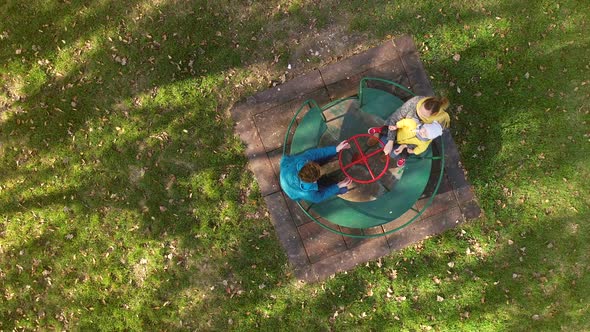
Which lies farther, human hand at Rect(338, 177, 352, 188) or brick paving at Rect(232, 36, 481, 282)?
brick paving at Rect(232, 36, 481, 282)

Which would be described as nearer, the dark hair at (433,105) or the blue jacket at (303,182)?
the dark hair at (433,105)

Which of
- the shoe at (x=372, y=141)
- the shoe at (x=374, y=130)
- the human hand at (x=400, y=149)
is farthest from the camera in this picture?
the shoe at (x=372, y=141)

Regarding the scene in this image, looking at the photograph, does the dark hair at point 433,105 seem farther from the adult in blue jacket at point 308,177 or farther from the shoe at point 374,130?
the adult in blue jacket at point 308,177

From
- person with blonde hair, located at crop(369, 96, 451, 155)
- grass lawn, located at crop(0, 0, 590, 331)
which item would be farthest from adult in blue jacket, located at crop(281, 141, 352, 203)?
grass lawn, located at crop(0, 0, 590, 331)

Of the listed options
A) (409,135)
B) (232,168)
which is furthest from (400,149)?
(232,168)

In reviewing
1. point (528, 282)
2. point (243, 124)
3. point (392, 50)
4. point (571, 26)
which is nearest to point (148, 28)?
point (243, 124)

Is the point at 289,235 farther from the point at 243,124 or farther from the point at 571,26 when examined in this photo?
the point at 571,26

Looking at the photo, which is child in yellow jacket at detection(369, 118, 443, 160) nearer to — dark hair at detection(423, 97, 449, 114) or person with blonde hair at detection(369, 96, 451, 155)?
person with blonde hair at detection(369, 96, 451, 155)

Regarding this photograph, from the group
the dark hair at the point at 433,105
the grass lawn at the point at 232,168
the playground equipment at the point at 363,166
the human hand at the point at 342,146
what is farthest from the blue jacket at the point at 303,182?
the dark hair at the point at 433,105
